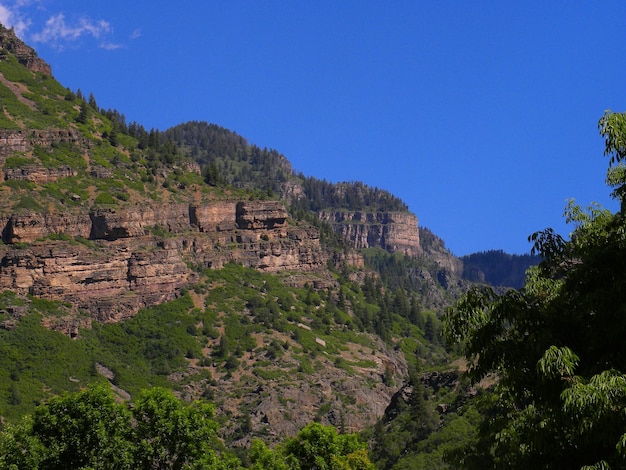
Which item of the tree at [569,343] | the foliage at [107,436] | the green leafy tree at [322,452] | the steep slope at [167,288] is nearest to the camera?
the tree at [569,343]

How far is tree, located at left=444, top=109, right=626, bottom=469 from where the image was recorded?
13.5m

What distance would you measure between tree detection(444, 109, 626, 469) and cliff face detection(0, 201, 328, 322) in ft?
345

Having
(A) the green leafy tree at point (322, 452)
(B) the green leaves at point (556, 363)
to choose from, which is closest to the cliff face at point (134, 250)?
(A) the green leafy tree at point (322, 452)

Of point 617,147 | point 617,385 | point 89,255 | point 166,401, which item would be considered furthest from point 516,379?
point 89,255

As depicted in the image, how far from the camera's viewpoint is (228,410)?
112312 millimetres

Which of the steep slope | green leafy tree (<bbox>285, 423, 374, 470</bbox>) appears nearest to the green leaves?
green leafy tree (<bbox>285, 423, 374, 470</bbox>)

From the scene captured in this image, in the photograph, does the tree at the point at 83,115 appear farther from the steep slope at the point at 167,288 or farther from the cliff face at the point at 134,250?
the cliff face at the point at 134,250

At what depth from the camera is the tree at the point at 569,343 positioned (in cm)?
1349

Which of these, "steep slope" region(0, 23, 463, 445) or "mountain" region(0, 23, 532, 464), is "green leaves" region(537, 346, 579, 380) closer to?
"mountain" region(0, 23, 532, 464)

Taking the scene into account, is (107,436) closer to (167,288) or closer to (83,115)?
(167,288)

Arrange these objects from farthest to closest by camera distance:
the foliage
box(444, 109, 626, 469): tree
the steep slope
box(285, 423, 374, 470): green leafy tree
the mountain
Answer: the steep slope → the mountain → box(285, 423, 374, 470): green leafy tree → the foliage → box(444, 109, 626, 469): tree

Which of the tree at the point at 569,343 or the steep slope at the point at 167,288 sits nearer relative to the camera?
the tree at the point at 569,343

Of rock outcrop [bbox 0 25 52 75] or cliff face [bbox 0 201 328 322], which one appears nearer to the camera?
cliff face [bbox 0 201 328 322]

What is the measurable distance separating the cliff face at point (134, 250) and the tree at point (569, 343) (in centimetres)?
10503
